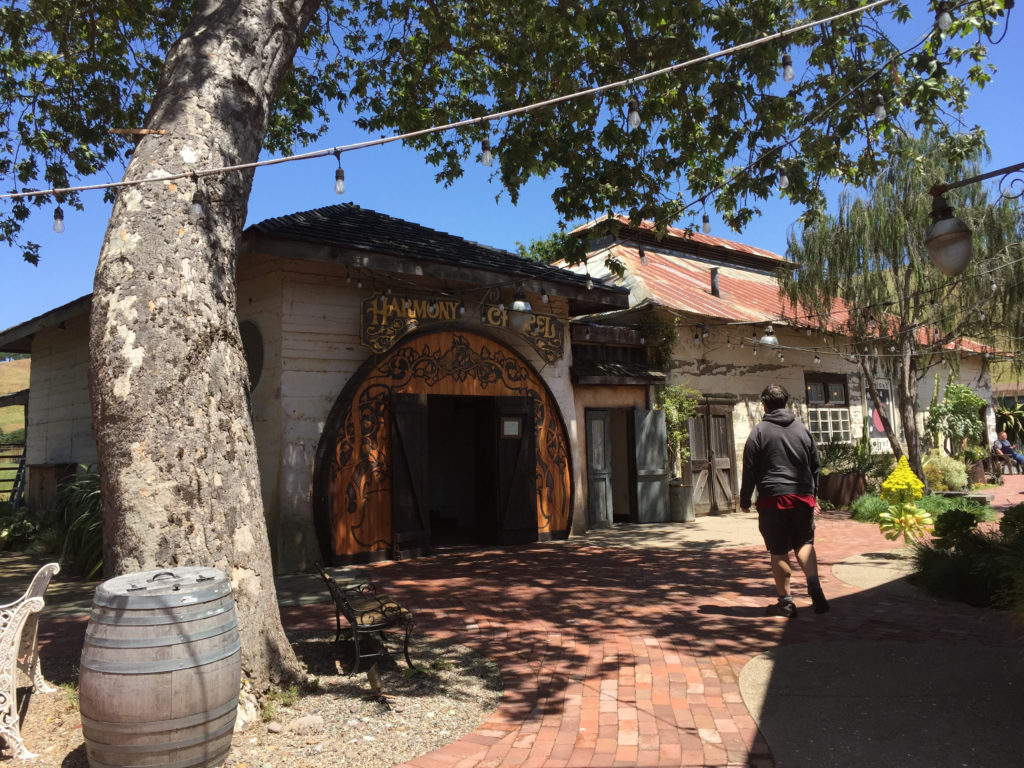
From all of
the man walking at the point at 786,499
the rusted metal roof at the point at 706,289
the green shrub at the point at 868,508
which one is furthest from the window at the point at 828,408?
the man walking at the point at 786,499

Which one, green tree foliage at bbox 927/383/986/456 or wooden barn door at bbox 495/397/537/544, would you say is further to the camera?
green tree foliage at bbox 927/383/986/456

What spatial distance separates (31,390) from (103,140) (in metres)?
6.69

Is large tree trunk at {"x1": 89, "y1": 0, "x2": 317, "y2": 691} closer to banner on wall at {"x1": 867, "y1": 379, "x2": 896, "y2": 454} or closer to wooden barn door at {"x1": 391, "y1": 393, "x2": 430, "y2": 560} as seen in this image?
wooden barn door at {"x1": 391, "y1": 393, "x2": 430, "y2": 560}

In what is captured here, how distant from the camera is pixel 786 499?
5.72m

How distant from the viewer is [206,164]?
180 inches

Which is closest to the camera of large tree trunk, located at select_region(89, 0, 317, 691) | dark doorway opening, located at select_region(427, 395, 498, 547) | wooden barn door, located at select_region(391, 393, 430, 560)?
large tree trunk, located at select_region(89, 0, 317, 691)

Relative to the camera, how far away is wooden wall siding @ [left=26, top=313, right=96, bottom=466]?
1221 cm

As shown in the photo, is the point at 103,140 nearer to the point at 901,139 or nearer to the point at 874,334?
the point at 901,139

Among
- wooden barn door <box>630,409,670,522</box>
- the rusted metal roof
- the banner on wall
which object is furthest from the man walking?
the banner on wall

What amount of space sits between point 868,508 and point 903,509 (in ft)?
15.4

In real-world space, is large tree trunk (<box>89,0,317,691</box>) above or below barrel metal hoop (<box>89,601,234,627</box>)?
above

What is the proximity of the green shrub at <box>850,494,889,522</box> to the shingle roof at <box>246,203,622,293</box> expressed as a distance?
5.59 m

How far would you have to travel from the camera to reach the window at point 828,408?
643 inches

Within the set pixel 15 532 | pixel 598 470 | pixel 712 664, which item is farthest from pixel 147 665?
pixel 15 532
